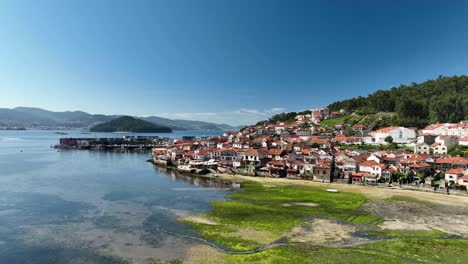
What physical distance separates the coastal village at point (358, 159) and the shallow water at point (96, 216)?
54.0 ft

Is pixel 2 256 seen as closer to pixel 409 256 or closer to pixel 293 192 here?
pixel 409 256

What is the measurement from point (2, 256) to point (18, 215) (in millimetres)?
12658

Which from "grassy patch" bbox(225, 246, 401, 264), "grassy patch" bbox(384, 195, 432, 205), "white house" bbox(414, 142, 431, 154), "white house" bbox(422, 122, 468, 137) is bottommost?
"grassy patch" bbox(225, 246, 401, 264)

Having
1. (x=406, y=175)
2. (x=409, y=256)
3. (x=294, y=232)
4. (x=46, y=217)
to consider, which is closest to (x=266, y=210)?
(x=294, y=232)

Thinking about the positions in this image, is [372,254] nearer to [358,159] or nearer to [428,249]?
[428,249]

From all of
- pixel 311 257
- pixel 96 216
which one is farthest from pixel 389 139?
pixel 96 216

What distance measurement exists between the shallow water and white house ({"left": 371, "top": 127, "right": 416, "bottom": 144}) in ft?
192

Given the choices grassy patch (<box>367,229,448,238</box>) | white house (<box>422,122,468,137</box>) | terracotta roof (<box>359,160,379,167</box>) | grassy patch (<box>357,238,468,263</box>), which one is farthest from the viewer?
Answer: white house (<box>422,122,468,137</box>)

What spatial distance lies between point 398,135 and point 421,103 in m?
29.0

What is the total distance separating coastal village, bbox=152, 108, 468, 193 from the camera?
5573 cm

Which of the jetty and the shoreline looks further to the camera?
the jetty

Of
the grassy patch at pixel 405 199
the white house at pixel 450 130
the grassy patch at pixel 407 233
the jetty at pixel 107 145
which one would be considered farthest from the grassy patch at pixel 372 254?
the jetty at pixel 107 145

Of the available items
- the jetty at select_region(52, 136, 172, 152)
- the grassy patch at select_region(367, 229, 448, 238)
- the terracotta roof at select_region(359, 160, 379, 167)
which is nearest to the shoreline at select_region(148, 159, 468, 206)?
the terracotta roof at select_region(359, 160, 379, 167)

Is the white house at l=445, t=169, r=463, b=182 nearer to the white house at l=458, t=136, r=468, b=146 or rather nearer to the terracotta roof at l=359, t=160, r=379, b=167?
the terracotta roof at l=359, t=160, r=379, b=167
